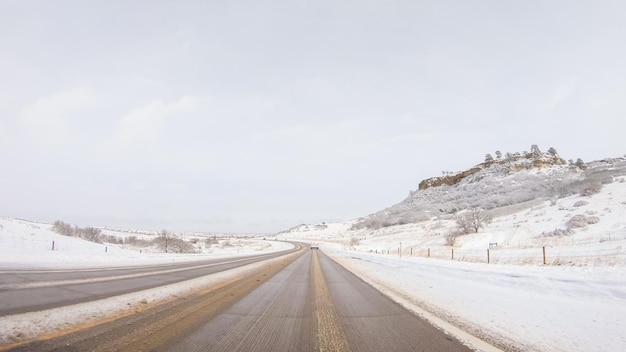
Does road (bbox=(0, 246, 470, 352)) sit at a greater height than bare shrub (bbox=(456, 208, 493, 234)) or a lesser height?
lesser

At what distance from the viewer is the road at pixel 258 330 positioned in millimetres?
3868

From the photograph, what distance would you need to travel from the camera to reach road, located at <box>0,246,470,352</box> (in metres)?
3.87

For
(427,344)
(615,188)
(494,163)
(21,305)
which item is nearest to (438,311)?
(427,344)

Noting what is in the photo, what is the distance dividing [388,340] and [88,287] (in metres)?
6.70

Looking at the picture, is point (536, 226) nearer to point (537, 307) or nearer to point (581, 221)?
point (581, 221)

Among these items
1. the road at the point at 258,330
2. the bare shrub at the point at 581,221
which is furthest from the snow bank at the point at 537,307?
the bare shrub at the point at 581,221

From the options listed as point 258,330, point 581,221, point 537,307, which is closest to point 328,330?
point 258,330

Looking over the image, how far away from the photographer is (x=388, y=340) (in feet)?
15.5

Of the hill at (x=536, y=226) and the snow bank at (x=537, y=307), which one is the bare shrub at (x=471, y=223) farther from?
the snow bank at (x=537, y=307)

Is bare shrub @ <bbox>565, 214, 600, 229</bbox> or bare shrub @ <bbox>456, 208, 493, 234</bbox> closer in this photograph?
bare shrub @ <bbox>565, 214, 600, 229</bbox>

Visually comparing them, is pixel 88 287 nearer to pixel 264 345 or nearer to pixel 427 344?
pixel 264 345

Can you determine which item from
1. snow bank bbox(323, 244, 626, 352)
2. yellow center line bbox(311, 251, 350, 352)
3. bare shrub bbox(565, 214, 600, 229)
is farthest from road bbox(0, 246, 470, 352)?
bare shrub bbox(565, 214, 600, 229)

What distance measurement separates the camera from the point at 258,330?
4.98 meters

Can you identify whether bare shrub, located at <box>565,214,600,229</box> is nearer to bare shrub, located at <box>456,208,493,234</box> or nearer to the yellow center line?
bare shrub, located at <box>456,208,493,234</box>
